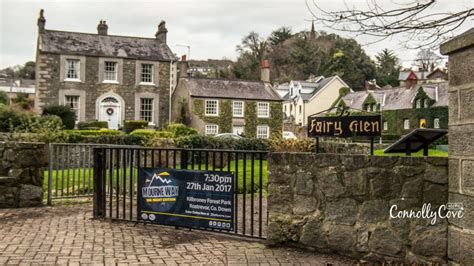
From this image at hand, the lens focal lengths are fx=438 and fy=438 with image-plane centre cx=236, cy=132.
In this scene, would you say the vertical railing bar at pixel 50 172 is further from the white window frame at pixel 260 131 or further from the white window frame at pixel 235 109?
the white window frame at pixel 260 131

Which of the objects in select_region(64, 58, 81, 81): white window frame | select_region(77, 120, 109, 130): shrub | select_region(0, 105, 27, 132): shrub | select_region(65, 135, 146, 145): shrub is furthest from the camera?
select_region(64, 58, 81, 81): white window frame

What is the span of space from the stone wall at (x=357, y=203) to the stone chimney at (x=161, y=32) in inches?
1373

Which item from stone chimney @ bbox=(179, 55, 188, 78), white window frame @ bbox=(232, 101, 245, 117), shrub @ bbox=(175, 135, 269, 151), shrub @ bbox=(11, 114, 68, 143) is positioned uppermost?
stone chimney @ bbox=(179, 55, 188, 78)

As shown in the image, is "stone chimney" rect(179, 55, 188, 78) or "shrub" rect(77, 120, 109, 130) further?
"stone chimney" rect(179, 55, 188, 78)

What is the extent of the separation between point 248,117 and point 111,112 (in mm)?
12216

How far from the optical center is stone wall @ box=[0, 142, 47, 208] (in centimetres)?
912

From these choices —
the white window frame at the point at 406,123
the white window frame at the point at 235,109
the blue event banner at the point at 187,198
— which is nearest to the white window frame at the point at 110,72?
the white window frame at the point at 235,109

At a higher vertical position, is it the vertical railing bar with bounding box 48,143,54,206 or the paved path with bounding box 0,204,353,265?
the vertical railing bar with bounding box 48,143,54,206

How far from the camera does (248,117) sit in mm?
40625

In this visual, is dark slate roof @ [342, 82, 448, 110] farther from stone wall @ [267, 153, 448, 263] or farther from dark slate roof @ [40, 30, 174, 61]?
stone wall @ [267, 153, 448, 263]

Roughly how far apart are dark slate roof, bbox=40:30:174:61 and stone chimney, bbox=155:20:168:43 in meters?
0.39

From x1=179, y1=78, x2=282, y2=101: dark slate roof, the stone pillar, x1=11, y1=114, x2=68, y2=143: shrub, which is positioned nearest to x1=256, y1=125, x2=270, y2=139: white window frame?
x1=179, y1=78, x2=282, y2=101: dark slate roof

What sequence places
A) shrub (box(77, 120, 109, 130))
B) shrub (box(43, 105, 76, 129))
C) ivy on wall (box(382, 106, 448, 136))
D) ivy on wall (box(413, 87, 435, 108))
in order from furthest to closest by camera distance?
ivy on wall (box(413, 87, 435, 108)) < ivy on wall (box(382, 106, 448, 136)) < shrub (box(77, 120, 109, 130)) < shrub (box(43, 105, 76, 129))

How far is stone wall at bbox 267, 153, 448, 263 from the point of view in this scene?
507 centimetres
